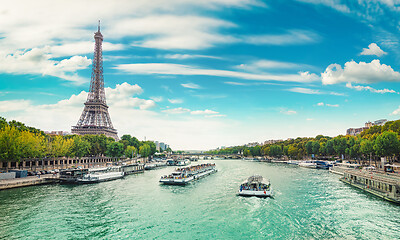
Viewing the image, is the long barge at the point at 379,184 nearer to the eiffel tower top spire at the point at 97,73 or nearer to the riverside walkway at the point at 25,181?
the riverside walkway at the point at 25,181

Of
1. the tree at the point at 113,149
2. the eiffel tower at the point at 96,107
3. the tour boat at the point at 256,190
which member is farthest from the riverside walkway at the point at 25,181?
the eiffel tower at the point at 96,107

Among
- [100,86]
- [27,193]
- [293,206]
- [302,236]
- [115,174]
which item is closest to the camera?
[302,236]

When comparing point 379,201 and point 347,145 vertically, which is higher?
point 347,145

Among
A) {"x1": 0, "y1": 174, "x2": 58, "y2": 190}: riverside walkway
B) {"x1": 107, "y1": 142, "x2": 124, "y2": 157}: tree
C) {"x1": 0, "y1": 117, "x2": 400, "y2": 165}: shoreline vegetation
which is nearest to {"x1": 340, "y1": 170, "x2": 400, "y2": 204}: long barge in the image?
{"x1": 0, "y1": 117, "x2": 400, "y2": 165}: shoreline vegetation

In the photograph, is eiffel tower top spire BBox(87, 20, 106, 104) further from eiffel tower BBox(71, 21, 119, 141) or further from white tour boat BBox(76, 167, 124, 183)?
white tour boat BBox(76, 167, 124, 183)

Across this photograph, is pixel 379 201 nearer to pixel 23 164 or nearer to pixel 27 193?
pixel 27 193

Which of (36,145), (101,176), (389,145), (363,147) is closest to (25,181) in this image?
(101,176)

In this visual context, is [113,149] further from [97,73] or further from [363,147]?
[363,147]

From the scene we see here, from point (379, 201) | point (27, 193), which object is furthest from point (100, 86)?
point (379, 201)
